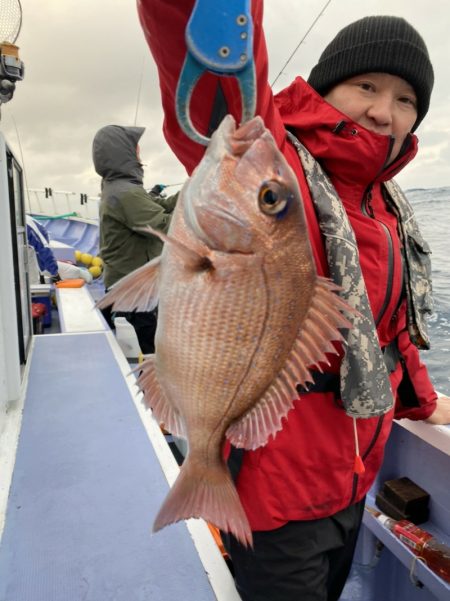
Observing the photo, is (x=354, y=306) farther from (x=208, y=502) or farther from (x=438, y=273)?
(x=438, y=273)

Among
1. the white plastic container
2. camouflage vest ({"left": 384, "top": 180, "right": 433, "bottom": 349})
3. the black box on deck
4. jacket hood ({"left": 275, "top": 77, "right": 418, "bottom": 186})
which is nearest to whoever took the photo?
jacket hood ({"left": 275, "top": 77, "right": 418, "bottom": 186})

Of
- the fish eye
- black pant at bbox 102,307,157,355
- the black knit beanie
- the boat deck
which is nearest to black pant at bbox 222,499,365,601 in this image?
the boat deck

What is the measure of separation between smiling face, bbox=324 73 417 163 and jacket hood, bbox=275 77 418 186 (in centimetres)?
5

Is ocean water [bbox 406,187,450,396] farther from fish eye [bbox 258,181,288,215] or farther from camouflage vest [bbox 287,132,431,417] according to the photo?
fish eye [bbox 258,181,288,215]

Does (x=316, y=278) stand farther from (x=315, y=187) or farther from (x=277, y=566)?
(x=277, y=566)

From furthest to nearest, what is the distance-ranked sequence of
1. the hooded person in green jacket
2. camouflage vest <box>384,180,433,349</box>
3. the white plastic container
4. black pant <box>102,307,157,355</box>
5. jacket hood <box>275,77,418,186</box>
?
black pant <box>102,307,157,355</box> < the hooded person in green jacket < the white plastic container < camouflage vest <box>384,180,433,349</box> < jacket hood <box>275,77,418,186</box>

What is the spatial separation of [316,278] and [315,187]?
1.48ft

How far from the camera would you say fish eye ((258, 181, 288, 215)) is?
36.4 inches

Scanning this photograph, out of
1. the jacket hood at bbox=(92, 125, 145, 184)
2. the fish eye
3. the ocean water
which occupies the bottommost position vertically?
the ocean water

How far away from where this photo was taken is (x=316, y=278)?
0.98 m

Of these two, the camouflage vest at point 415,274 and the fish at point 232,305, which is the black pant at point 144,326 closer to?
the camouflage vest at point 415,274

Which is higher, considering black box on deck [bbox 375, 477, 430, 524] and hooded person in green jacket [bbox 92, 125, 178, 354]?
hooded person in green jacket [bbox 92, 125, 178, 354]

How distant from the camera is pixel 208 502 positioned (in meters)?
1.11

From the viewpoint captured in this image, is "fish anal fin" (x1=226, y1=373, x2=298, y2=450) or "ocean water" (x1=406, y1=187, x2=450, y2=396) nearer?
"fish anal fin" (x1=226, y1=373, x2=298, y2=450)
